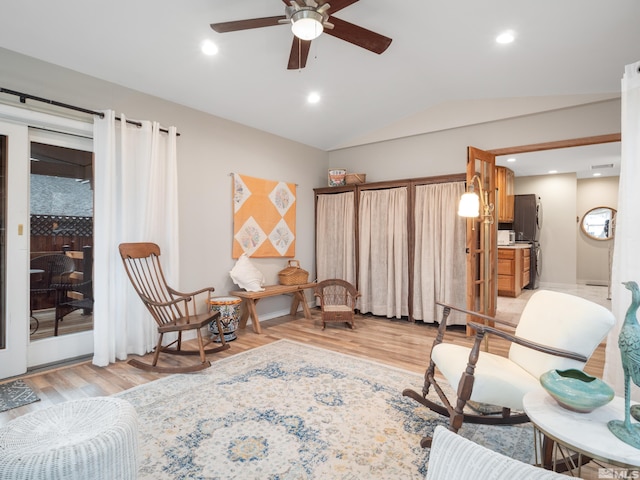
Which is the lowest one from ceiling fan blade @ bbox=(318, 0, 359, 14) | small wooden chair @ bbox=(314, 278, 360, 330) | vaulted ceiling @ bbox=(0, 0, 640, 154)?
small wooden chair @ bbox=(314, 278, 360, 330)

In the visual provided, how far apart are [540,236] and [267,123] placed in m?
6.61

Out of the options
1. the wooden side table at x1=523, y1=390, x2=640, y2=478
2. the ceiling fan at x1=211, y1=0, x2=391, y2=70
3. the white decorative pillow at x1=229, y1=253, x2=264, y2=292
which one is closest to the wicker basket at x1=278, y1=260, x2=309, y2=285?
the white decorative pillow at x1=229, y1=253, x2=264, y2=292

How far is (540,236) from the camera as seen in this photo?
25.1ft

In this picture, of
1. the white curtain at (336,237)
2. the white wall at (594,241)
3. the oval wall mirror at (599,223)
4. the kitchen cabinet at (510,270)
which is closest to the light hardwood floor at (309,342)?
the white curtain at (336,237)

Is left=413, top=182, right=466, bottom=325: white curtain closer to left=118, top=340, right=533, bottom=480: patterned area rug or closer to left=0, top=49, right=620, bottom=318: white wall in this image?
left=0, top=49, right=620, bottom=318: white wall

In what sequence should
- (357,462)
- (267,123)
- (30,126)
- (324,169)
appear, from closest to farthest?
(357,462) < (30,126) < (267,123) < (324,169)

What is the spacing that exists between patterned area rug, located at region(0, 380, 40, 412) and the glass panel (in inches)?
18.0

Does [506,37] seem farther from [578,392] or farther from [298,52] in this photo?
[578,392]

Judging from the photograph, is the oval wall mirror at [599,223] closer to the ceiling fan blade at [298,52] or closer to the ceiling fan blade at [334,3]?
the ceiling fan blade at [298,52]

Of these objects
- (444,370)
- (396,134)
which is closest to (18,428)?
(444,370)

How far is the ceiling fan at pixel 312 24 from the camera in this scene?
195cm

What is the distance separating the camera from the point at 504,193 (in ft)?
20.9

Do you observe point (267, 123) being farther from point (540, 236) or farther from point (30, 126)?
point (540, 236)

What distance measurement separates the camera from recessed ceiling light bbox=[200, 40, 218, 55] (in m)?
2.86
